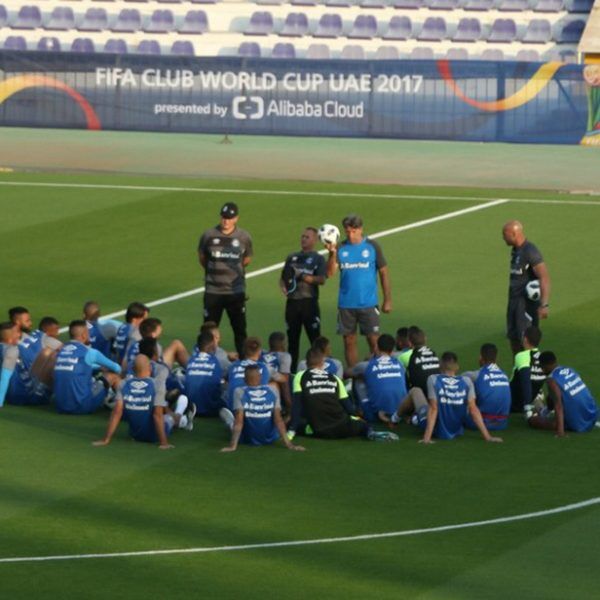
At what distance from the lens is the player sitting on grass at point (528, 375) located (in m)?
21.5

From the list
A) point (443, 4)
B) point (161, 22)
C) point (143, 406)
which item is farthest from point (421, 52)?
point (143, 406)

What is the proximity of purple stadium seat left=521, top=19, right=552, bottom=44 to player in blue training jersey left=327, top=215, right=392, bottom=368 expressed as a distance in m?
37.6

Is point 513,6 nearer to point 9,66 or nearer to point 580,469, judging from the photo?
point 9,66

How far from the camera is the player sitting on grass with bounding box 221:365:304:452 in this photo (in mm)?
19766

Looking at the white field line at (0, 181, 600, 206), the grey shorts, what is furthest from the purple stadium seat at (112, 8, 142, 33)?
the grey shorts

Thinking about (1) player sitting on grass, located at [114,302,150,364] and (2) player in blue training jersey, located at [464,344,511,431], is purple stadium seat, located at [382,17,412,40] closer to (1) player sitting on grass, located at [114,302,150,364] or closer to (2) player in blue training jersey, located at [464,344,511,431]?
(1) player sitting on grass, located at [114,302,150,364]

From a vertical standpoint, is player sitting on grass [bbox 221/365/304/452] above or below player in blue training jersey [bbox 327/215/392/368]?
below

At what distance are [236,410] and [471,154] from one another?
27920 mm

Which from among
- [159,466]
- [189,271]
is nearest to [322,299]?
[189,271]

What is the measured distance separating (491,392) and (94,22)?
45563 mm

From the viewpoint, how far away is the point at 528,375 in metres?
21.5

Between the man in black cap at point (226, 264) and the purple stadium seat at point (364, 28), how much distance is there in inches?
1496

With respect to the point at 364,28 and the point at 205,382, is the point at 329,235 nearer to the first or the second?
the point at 205,382

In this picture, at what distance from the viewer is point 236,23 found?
2485 inches
